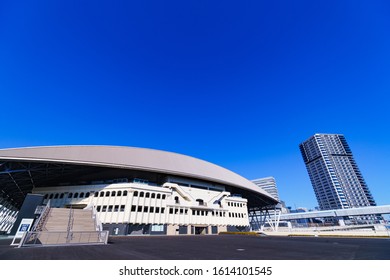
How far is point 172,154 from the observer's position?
55.2m

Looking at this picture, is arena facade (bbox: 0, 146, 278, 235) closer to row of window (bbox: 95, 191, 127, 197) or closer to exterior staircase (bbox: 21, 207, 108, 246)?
row of window (bbox: 95, 191, 127, 197)

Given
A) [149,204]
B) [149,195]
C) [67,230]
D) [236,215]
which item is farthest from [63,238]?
[236,215]

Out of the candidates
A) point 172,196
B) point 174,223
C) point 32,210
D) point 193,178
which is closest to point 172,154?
point 193,178

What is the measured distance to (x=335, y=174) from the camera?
16350 centimetres

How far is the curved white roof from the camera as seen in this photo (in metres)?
32.7

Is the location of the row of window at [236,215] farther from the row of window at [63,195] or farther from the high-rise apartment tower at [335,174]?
the high-rise apartment tower at [335,174]

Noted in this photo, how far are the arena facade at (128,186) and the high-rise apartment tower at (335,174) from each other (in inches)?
Answer: 5681

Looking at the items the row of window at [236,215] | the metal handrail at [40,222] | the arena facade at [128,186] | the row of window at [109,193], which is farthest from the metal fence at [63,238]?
the row of window at [236,215]

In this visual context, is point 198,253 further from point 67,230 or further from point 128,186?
point 128,186

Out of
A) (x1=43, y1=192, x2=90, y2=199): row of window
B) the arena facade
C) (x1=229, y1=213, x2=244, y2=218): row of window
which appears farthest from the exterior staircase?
(x1=229, y1=213, x2=244, y2=218): row of window

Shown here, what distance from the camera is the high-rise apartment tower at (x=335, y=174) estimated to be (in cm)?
15062

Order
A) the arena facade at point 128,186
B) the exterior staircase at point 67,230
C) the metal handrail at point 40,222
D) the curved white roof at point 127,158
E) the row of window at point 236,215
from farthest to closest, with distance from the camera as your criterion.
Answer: the row of window at point 236,215, the arena facade at point 128,186, the curved white roof at point 127,158, the metal handrail at point 40,222, the exterior staircase at point 67,230

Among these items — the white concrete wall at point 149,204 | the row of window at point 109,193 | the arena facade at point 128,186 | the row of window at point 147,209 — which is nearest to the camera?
the arena facade at point 128,186
